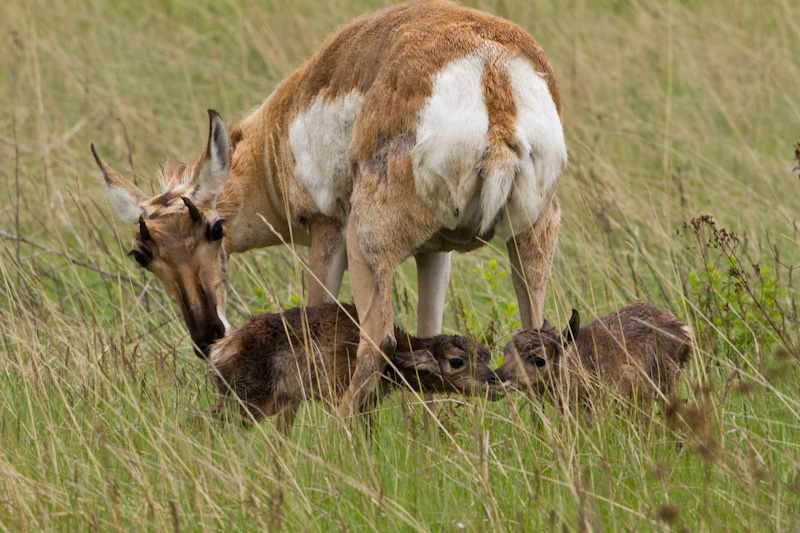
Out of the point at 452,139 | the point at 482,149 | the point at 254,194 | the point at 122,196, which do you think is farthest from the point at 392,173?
the point at 122,196

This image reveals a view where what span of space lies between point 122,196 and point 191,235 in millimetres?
638

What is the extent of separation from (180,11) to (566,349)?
963 cm

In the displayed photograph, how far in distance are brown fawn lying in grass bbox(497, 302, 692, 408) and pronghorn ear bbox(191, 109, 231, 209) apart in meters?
1.96

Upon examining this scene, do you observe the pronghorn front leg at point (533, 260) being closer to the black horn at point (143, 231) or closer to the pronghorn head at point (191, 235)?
the pronghorn head at point (191, 235)

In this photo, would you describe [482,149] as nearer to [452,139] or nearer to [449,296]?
[452,139]

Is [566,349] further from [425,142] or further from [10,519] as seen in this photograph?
[10,519]

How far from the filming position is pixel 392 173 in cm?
453

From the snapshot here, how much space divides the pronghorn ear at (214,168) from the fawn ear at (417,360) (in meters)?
1.58

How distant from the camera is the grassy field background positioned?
12.2 feet

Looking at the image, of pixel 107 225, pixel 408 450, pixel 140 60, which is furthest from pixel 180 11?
pixel 408 450

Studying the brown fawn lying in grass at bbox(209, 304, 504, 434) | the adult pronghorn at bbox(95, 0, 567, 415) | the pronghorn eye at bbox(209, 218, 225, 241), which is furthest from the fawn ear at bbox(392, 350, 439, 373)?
the pronghorn eye at bbox(209, 218, 225, 241)

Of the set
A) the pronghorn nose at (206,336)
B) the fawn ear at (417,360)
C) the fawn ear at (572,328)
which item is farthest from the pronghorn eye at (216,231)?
the fawn ear at (572,328)

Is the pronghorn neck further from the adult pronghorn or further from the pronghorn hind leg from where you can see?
the pronghorn hind leg

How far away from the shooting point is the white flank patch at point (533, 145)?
175 inches
